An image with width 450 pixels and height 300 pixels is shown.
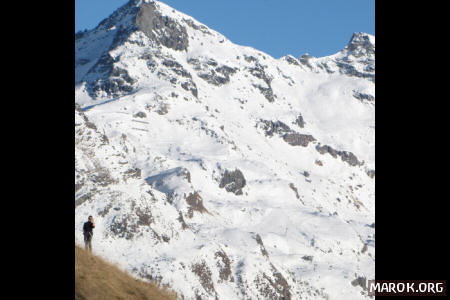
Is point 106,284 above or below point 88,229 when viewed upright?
below

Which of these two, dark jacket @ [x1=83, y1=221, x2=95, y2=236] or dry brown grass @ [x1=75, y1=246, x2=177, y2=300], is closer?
dry brown grass @ [x1=75, y1=246, x2=177, y2=300]

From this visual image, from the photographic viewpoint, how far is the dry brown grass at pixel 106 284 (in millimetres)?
16641

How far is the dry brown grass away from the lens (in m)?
16.6

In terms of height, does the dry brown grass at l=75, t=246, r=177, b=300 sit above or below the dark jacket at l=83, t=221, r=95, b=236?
below

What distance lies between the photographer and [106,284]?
1731cm

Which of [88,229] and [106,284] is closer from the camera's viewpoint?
[106,284]

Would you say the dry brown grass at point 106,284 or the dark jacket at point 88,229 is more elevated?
the dark jacket at point 88,229

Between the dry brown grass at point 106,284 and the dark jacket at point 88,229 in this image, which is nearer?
the dry brown grass at point 106,284
